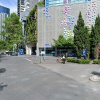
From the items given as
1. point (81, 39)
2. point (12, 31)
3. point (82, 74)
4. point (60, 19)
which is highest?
point (60, 19)

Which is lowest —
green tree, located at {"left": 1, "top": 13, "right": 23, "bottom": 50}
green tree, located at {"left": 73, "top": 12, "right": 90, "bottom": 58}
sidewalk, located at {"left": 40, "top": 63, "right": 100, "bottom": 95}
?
sidewalk, located at {"left": 40, "top": 63, "right": 100, "bottom": 95}

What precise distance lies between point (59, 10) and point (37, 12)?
314 inches

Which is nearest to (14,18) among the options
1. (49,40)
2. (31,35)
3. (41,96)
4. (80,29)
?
(31,35)

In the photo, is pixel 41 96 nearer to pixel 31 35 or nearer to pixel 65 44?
pixel 65 44

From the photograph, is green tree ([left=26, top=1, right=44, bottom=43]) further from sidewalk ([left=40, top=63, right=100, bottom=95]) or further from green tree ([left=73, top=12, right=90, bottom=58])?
sidewalk ([left=40, top=63, right=100, bottom=95])

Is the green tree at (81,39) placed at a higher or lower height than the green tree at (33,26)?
lower

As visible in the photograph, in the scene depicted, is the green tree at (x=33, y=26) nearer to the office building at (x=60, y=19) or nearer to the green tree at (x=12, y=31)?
the office building at (x=60, y=19)

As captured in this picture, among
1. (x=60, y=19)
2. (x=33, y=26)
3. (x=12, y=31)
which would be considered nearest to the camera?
(x=60, y=19)

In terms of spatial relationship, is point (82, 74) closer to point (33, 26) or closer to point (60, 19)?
point (60, 19)

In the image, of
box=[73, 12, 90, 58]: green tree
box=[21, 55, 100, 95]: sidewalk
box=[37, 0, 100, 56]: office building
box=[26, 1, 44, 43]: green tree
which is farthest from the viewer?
box=[26, 1, 44, 43]: green tree

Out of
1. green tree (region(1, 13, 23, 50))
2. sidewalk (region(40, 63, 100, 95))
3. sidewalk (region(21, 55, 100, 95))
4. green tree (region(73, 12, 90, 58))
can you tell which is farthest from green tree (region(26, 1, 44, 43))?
sidewalk (region(40, 63, 100, 95))

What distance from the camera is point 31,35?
167 feet

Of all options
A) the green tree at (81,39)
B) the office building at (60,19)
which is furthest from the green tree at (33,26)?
the green tree at (81,39)

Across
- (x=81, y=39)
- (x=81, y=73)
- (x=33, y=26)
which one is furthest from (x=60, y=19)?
(x=81, y=73)
